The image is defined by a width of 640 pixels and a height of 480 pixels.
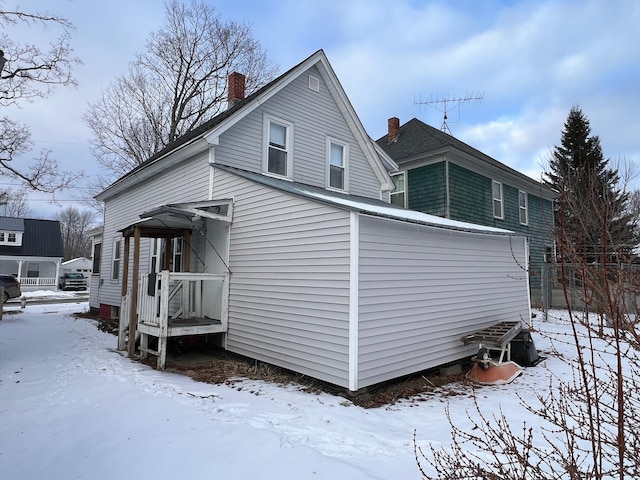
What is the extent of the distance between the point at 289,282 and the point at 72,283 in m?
35.5

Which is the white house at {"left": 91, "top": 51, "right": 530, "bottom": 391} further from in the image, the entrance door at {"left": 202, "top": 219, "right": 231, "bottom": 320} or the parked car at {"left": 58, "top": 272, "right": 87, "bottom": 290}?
the parked car at {"left": 58, "top": 272, "right": 87, "bottom": 290}

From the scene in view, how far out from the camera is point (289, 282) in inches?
265

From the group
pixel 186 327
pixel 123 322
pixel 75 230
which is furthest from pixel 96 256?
pixel 75 230

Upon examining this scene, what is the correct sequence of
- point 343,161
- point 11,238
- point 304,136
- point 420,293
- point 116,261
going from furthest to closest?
point 11,238, point 116,261, point 343,161, point 304,136, point 420,293

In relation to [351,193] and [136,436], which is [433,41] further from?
[136,436]

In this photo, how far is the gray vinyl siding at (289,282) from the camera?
5938 mm

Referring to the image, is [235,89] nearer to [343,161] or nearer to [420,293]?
[343,161]

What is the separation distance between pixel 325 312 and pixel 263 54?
81.1 ft

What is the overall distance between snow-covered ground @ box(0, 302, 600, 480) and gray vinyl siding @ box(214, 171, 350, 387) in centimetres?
75

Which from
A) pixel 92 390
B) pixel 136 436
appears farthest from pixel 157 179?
pixel 136 436

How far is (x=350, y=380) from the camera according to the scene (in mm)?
5621

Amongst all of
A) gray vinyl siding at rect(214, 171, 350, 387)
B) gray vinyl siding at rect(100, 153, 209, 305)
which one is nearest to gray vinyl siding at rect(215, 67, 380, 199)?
gray vinyl siding at rect(100, 153, 209, 305)

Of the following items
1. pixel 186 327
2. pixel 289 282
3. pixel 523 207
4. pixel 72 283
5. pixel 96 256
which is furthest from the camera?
pixel 72 283

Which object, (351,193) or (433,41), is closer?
(433,41)
